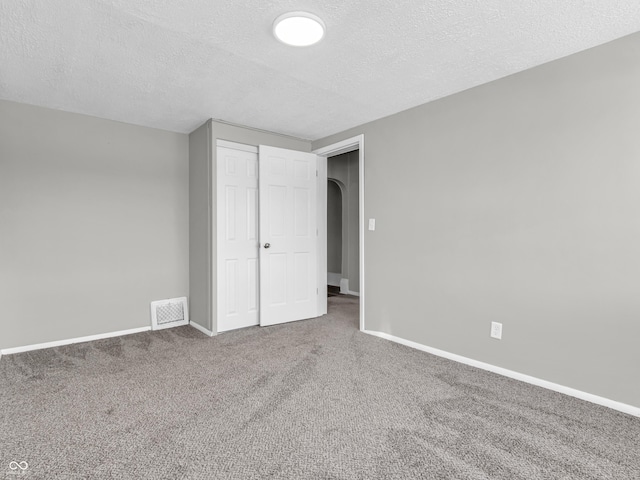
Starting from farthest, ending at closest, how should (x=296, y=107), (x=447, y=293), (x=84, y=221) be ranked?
(x=84, y=221) → (x=296, y=107) → (x=447, y=293)

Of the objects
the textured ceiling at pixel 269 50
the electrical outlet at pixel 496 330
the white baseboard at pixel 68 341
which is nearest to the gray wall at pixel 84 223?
the white baseboard at pixel 68 341

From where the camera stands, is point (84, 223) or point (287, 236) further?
point (287, 236)

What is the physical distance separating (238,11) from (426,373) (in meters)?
2.72

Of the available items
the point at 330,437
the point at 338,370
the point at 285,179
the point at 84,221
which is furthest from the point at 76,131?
the point at 330,437

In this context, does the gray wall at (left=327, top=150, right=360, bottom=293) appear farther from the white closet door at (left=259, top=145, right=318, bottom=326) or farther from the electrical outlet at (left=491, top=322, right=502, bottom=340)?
Answer: the electrical outlet at (left=491, top=322, right=502, bottom=340)

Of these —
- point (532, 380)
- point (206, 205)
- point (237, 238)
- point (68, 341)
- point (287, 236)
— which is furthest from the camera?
point (287, 236)

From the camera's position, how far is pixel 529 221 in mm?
2479

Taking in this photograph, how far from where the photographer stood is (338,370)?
2658 mm

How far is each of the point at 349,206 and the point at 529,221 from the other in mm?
3816

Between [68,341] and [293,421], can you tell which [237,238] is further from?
[293,421]

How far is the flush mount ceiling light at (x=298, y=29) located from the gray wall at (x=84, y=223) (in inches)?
97.7

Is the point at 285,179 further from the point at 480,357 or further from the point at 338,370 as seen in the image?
the point at 480,357

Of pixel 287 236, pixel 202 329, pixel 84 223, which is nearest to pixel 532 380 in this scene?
pixel 287 236

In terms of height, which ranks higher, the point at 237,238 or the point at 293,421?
the point at 237,238
